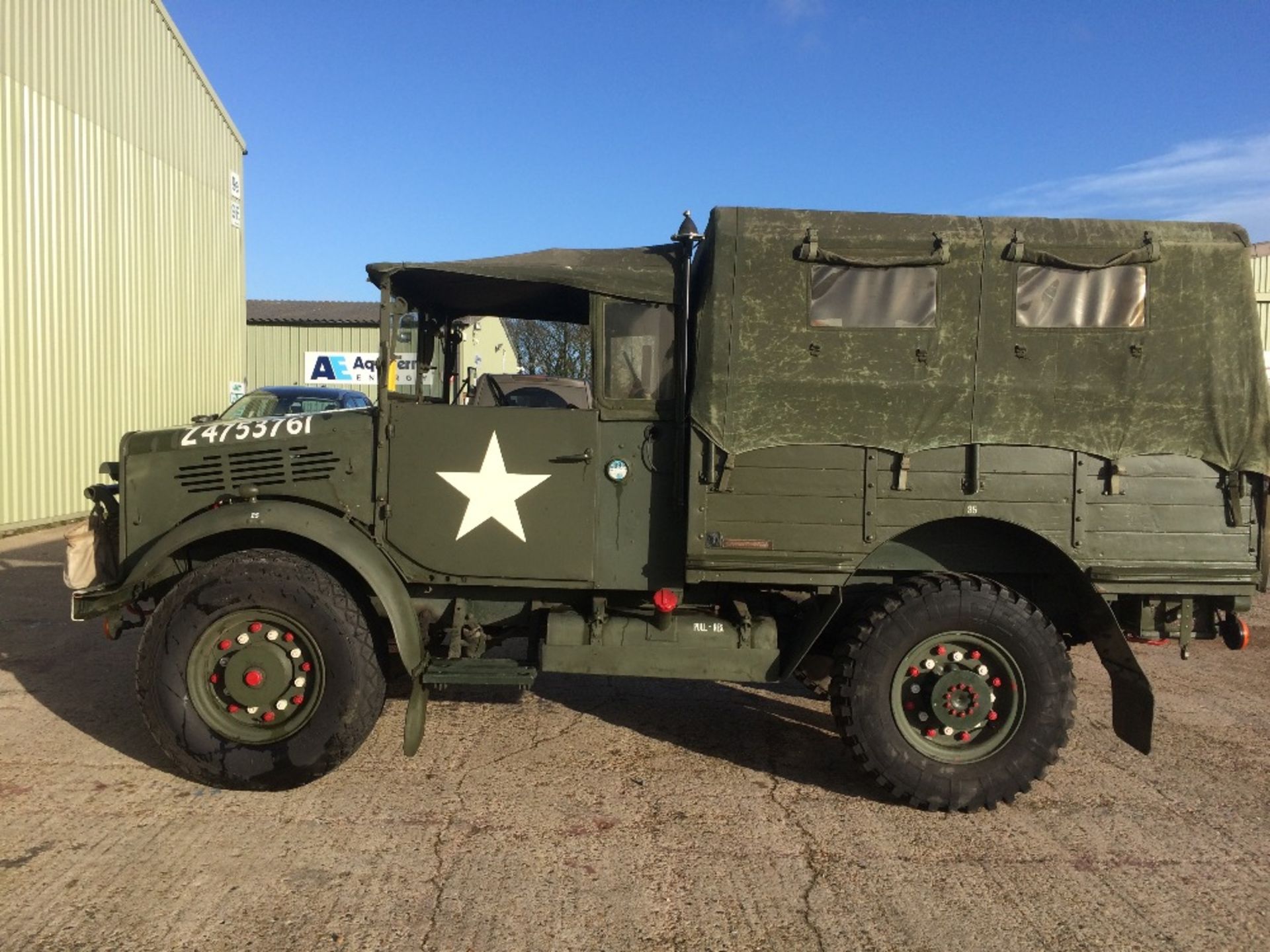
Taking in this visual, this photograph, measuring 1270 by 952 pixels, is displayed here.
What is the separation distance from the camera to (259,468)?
14.1ft

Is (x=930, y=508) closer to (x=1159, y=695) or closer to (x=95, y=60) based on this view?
(x=1159, y=695)

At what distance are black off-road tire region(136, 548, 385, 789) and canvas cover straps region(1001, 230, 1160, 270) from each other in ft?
11.3

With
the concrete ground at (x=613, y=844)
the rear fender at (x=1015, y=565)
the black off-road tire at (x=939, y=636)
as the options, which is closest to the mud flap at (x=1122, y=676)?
the rear fender at (x=1015, y=565)

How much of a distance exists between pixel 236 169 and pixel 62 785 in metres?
16.8

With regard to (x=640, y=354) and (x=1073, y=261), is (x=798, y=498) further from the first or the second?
(x=1073, y=261)

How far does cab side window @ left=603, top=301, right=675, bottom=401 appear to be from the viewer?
4199mm

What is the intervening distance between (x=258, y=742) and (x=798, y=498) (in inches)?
107

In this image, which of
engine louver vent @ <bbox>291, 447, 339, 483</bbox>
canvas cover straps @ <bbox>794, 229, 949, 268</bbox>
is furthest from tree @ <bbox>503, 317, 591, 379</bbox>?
engine louver vent @ <bbox>291, 447, 339, 483</bbox>

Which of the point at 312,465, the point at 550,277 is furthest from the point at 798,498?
the point at 312,465

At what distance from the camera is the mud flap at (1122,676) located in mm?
4031

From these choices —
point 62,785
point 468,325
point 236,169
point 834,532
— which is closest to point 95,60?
point 236,169

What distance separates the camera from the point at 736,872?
3457 mm

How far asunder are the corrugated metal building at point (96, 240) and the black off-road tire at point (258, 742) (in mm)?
9255

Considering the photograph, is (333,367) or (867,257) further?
(333,367)
